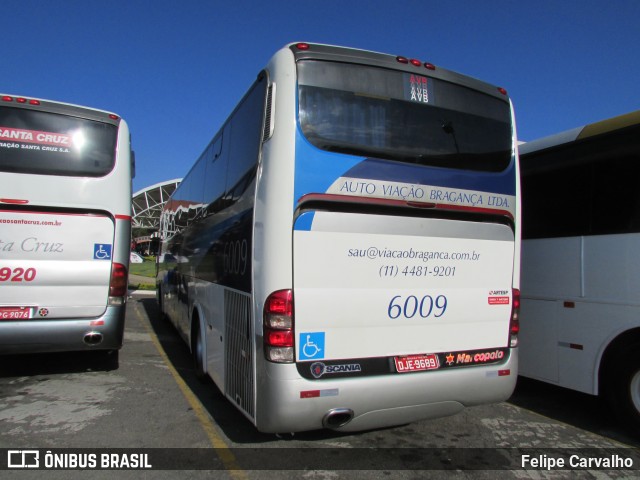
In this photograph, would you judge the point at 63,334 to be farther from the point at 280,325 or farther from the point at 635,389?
the point at 635,389

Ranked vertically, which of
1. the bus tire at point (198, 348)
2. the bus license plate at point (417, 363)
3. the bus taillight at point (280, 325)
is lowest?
the bus tire at point (198, 348)

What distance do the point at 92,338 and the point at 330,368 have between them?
12.8 ft

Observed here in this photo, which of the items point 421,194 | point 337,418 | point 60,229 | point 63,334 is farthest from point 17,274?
point 421,194

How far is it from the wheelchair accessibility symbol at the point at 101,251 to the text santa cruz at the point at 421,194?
3902 millimetres

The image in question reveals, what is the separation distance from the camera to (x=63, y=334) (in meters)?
5.78

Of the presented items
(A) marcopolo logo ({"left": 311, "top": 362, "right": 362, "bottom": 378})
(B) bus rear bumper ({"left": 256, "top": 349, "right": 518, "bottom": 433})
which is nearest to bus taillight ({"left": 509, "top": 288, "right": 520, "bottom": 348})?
(B) bus rear bumper ({"left": 256, "top": 349, "right": 518, "bottom": 433})

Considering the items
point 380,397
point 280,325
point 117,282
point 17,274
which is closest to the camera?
point 280,325

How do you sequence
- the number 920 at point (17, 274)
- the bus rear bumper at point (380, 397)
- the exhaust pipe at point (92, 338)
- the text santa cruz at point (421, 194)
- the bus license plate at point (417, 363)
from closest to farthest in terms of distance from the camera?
the bus rear bumper at point (380, 397) < the text santa cruz at point (421, 194) < the bus license plate at point (417, 363) < the number 920 at point (17, 274) < the exhaust pipe at point (92, 338)

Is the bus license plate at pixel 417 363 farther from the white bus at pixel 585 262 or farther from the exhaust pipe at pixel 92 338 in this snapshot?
the exhaust pipe at pixel 92 338

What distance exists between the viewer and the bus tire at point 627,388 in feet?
14.6

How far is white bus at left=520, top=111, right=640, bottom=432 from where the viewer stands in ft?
14.9

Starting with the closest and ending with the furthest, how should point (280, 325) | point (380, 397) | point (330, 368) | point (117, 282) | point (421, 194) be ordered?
1. point (280, 325)
2. point (330, 368)
3. point (380, 397)
4. point (421, 194)
5. point (117, 282)

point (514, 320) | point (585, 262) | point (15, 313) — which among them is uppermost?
point (585, 262)

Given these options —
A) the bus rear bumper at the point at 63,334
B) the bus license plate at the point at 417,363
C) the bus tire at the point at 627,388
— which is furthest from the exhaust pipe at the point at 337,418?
the bus rear bumper at the point at 63,334
